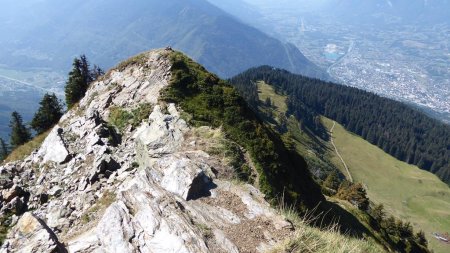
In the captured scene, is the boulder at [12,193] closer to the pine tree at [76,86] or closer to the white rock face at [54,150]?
the white rock face at [54,150]

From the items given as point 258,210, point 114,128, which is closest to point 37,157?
point 114,128

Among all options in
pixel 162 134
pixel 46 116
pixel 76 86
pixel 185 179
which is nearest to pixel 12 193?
pixel 162 134

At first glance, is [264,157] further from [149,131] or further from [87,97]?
[87,97]

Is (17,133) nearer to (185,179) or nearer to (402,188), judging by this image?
(185,179)

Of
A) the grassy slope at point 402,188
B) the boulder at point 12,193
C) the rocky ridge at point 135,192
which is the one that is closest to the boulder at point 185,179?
the rocky ridge at point 135,192

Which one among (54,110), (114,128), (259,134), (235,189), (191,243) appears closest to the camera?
(191,243)

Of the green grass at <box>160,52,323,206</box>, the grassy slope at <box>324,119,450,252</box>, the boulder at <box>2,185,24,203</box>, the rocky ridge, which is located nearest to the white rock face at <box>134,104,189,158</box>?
the rocky ridge
